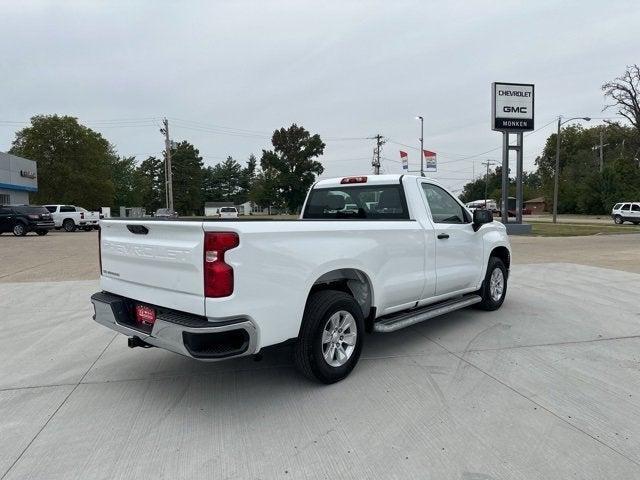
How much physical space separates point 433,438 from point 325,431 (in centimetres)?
75

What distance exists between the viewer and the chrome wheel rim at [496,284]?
6925mm

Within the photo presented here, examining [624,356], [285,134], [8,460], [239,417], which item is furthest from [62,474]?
[285,134]

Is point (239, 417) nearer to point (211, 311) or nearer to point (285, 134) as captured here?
point (211, 311)

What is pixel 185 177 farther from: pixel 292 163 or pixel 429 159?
pixel 429 159

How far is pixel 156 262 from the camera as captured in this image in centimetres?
380

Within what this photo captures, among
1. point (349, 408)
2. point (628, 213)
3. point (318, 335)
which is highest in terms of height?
point (628, 213)

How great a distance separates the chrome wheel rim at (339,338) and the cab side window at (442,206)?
188 centimetres

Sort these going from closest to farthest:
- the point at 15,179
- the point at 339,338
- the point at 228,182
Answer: the point at 339,338 < the point at 15,179 < the point at 228,182

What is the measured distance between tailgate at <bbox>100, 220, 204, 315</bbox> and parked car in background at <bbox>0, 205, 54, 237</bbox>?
25380 millimetres

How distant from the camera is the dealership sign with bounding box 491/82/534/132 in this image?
27.1 meters

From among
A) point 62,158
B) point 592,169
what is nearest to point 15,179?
point 62,158

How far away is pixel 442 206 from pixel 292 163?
236 feet

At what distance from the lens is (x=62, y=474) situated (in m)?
2.94

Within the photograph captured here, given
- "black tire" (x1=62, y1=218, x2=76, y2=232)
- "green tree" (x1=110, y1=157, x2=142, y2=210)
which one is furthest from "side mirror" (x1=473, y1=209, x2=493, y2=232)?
"green tree" (x1=110, y1=157, x2=142, y2=210)
